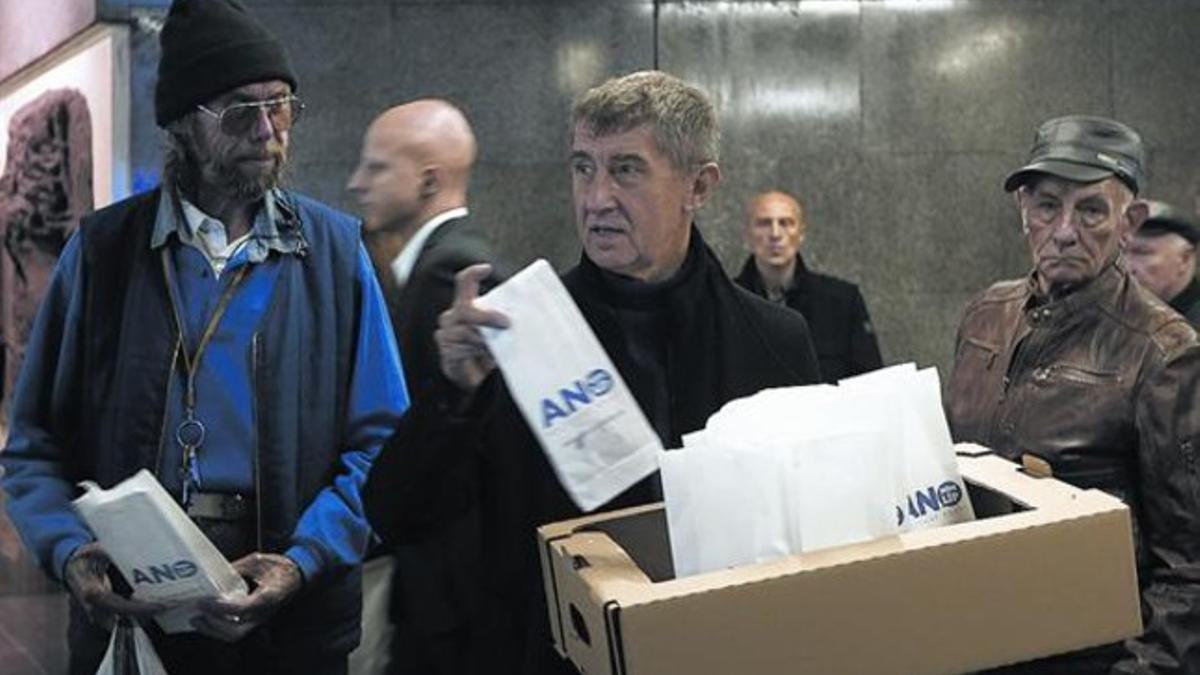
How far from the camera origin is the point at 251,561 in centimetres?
268

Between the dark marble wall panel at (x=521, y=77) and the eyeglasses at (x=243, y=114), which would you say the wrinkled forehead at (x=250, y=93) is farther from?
the dark marble wall panel at (x=521, y=77)

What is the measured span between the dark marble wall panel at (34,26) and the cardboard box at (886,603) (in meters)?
5.70

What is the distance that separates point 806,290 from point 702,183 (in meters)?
3.93

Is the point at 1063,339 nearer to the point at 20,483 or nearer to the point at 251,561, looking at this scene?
the point at 251,561

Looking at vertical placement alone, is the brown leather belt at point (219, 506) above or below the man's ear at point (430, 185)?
below

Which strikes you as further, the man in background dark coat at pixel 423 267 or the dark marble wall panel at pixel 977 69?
the dark marble wall panel at pixel 977 69

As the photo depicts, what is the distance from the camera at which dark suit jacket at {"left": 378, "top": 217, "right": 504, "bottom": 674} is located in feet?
11.3

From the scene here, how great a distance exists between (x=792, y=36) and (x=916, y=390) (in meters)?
5.69

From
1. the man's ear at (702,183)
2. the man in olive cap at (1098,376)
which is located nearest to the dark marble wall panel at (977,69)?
the man in olive cap at (1098,376)

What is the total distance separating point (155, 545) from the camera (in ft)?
8.20

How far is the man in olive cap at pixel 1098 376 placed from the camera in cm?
271

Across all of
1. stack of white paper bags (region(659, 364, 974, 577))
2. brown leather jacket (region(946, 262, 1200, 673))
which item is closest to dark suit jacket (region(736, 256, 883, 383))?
brown leather jacket (region(946, 262, 1200, 673))

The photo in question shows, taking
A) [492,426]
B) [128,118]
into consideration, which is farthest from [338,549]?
[128,118]

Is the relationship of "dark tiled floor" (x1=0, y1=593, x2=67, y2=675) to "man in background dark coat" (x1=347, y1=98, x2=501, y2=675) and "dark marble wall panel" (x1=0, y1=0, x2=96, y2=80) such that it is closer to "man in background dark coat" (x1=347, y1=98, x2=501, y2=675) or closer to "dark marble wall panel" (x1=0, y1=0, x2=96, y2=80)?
"dark marble wall panel" (x1=0, y1=0, x2=96, y2=80)
